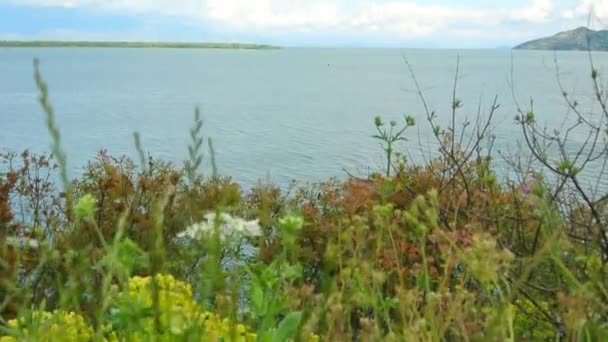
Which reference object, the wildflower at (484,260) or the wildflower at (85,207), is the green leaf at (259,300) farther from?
the wildflower at (484,260)

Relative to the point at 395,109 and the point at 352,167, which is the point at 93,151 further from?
the point at 395,109

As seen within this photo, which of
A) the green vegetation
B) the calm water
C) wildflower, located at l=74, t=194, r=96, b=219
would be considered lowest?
the calm water

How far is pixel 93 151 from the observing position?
2595 cm

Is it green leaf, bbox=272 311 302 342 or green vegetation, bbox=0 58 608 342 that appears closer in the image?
green vegetation, bbox=0 58 608 342

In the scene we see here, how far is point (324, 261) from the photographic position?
162 inches

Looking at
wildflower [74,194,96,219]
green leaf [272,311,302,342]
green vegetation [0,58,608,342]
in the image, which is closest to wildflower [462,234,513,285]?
green vegetation [0,58,608,342]

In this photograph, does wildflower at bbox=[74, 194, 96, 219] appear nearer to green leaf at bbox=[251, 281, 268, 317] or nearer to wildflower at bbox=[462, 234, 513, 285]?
green leaf at bbox=[251, 281, 268, 317]

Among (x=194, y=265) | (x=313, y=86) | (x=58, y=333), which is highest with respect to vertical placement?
(x=58, y=333)

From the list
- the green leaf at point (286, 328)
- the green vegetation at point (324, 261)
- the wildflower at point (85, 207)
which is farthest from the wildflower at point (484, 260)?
the wildflower at point (85, 207)

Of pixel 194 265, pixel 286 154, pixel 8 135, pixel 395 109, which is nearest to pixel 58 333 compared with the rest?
pixel 194 265

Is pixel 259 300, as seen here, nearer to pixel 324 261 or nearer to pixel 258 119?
pixel 324 261

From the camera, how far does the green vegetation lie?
5.08 ft

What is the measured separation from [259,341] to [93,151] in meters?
24.8

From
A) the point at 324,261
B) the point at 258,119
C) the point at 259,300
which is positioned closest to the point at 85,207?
the point at 259,300
